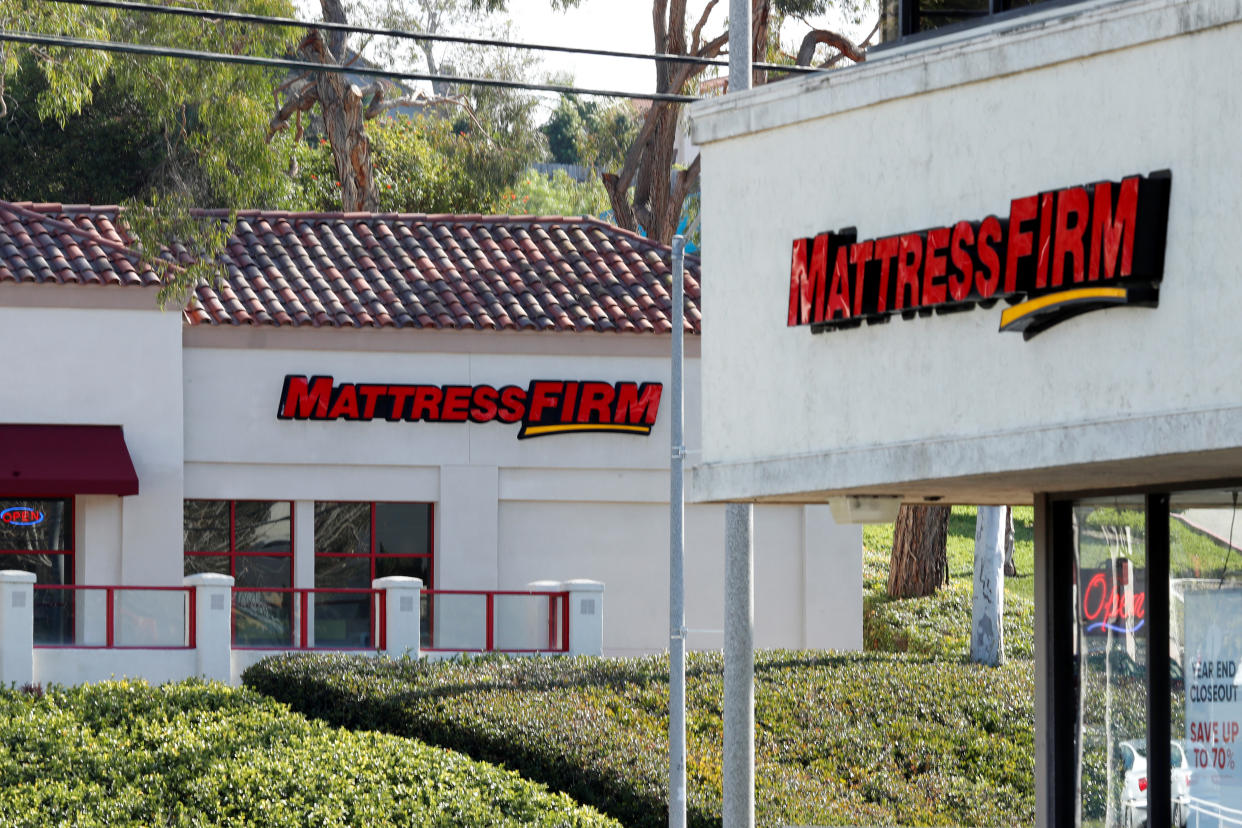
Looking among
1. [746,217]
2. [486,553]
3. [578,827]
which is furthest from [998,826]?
[486,553]

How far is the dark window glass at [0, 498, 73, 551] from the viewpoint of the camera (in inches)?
1077

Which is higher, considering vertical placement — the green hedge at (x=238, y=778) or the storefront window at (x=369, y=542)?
the storefront window at (x=369, y=542)

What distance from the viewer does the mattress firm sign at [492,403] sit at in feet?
92.4

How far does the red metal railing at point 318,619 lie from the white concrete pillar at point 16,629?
2.78 meters

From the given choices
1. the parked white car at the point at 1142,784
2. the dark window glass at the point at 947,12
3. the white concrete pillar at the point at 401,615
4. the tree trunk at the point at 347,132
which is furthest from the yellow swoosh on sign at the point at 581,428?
the parked white car at the point at 1142,784

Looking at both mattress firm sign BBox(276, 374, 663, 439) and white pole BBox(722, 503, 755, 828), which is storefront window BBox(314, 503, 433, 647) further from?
white pole BBox(722, 503, 755, 828)

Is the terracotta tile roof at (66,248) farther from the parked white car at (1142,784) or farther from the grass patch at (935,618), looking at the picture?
the parked white car at (1142,784)

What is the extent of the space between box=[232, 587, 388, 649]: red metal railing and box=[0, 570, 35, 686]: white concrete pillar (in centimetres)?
278

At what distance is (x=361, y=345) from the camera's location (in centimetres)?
2844

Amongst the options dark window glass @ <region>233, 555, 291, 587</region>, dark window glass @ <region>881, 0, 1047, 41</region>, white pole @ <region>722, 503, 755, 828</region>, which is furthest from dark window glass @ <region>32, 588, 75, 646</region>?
dark window glass @ <region>881, 0, 1047, 41</region>

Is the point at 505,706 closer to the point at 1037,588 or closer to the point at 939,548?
the point at 1037,588

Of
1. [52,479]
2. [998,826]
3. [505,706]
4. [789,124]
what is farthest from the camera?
[52,479]

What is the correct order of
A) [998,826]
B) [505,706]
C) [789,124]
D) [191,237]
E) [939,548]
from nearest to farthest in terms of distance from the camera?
[789,124]
[998,826]
[505,706]
[191,237]
[939,548]

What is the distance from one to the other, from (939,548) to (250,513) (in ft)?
49.4
